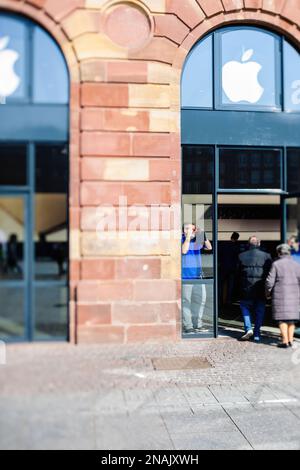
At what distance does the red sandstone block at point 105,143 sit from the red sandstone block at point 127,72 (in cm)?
65

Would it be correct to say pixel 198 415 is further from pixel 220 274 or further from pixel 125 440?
pixel 220 274

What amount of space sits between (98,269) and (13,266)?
→ 1.03 metres

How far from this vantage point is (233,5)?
6543mm

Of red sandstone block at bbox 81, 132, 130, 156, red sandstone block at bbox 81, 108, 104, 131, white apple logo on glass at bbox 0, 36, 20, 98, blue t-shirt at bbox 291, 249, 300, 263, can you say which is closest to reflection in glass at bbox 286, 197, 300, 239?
blue t-shirt at bbox 291, 249, 300, 263

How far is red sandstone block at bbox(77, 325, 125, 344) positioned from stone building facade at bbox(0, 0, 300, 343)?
13 mm

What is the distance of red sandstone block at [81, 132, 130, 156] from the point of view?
5773 millimetres

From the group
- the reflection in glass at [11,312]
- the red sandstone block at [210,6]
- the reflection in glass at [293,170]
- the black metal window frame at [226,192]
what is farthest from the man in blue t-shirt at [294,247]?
the red sandstone block at [210,6]

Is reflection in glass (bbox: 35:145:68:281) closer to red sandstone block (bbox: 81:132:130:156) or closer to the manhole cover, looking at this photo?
red sandstone block (bbox: 81:132:130:156)

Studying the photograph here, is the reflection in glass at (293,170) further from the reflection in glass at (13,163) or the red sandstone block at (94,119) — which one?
the reflection in glass at (13,163)

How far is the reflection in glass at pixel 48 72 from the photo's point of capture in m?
5.99

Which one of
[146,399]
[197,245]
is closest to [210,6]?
[197,245]

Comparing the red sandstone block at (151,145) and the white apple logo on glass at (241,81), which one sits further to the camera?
the white apple logo on glass at (241,81)

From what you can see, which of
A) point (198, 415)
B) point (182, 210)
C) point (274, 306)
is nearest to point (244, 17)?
point (182, 210)

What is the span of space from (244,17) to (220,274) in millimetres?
3713
